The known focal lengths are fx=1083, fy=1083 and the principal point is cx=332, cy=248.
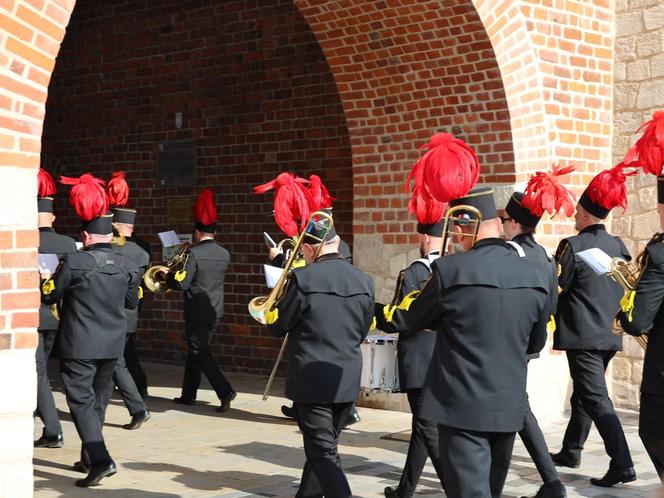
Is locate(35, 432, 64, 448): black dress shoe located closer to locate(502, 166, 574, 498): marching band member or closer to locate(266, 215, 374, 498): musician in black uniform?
locate(266, 215, 374, 498): musician in black uniform

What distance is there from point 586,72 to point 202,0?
195 inches

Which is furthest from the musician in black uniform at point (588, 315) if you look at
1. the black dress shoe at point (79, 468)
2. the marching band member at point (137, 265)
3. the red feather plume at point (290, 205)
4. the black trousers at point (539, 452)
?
the marching band member at point (137, 265)

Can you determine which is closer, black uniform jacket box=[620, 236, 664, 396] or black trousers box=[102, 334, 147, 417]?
black uniform jacket box=[620, 236, 664, 396]

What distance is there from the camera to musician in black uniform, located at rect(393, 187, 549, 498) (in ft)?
15.4

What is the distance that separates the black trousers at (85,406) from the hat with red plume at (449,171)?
119 inches

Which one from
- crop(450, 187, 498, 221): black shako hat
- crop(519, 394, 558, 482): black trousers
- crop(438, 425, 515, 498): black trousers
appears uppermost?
crop(450, 187, 498, 221): black shako hat

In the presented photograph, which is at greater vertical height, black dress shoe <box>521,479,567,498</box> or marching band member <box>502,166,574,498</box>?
marching band member <box>502,166,574,498</box>

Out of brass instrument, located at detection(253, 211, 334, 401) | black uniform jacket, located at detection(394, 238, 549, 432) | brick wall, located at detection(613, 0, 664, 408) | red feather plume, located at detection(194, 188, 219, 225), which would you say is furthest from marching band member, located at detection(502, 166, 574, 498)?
red feather plume, located at detection(194, 188, 219, 225)

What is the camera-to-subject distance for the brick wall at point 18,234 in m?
5.35

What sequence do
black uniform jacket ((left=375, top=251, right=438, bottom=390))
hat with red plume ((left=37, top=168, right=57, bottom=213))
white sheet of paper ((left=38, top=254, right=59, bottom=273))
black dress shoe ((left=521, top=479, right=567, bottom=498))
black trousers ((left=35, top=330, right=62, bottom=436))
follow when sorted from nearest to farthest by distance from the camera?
black dress shoe ((left=521, top=479, right=567, bottom=498)) < black uniform jacket ((left=375, top=251, right=438, bottom=390)) < white sheet of paper ((left=38, top=254, right=59, bottom=273)) < black trousers ((left=35, top=330, right=62, bottom=436)) < hat with red plume ((left=37, top=168, right=57, bottom=213))

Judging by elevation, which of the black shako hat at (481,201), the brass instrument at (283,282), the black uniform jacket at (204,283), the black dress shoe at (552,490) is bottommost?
the black dress shoe at (552,490)

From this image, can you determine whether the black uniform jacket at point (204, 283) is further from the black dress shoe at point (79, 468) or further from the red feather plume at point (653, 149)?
the red feather plume at point (653, 149)

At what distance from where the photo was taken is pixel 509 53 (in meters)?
9.44

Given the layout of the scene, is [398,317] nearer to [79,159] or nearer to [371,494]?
[371,494]
